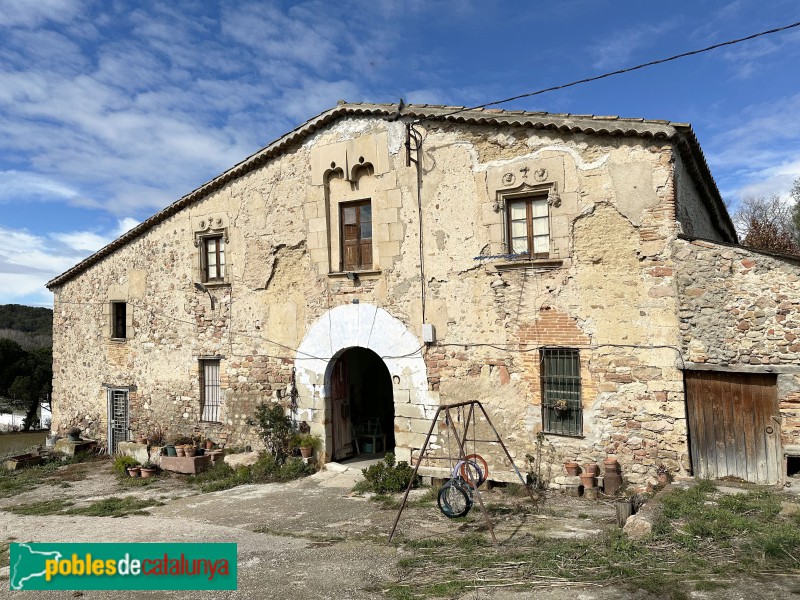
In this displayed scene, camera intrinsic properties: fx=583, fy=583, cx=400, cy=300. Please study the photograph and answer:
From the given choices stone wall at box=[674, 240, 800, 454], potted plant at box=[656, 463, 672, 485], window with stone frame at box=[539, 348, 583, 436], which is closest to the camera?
stone wall at box=[674, 240, 800, 454]

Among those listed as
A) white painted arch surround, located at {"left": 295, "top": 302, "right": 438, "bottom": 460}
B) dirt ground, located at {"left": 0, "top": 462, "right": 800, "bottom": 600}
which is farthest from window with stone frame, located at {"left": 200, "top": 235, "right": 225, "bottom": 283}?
dirt ground, located at {"left": 0, "top": 462, "right": 800, "bottom": 600}

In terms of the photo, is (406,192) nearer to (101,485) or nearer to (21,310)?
(101,485)

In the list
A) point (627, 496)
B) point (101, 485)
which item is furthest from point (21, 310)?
point (627, 496)

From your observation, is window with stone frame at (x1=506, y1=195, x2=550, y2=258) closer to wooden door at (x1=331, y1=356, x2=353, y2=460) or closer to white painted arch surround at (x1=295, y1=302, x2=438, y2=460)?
white painted arch surround at (x1=295, y1=302, x2=438, y2=460)

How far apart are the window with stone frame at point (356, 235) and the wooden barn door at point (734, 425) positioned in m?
6.13

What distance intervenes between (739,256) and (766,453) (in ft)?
8.98

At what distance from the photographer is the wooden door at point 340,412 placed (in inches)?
479

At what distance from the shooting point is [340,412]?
1244 cm

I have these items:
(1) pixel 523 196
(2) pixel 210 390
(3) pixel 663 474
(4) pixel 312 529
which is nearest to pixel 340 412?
(2) pixel 210 390

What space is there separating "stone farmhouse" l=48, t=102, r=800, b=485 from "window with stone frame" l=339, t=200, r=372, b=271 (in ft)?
0.14

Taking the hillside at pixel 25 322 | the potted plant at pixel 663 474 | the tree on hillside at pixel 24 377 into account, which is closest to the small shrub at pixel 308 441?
the potted plant at pixel 663 474

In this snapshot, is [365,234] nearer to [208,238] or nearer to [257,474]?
[208,238]

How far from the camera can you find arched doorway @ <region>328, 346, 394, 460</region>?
40.3 ft

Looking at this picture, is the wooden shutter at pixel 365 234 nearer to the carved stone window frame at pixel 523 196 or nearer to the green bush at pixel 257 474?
the carved stone window frame at pixel 523 196
